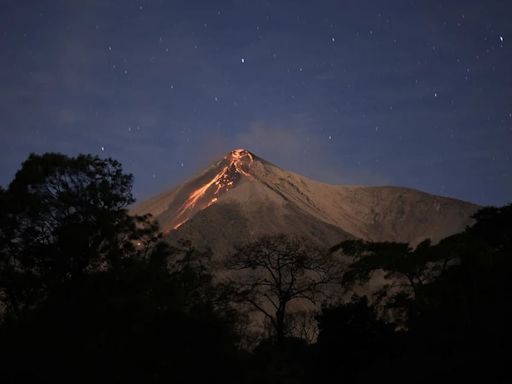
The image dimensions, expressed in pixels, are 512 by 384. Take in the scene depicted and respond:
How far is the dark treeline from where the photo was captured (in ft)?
51.5

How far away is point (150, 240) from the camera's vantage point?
2245 centimetres

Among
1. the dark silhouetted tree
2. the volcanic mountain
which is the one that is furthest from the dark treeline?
the volcanic mountain

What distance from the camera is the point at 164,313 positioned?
17.7 m

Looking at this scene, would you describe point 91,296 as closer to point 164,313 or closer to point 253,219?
point 164,313

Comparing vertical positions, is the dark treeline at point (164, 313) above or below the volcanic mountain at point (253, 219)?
below

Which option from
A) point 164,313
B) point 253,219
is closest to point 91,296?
point 164,313

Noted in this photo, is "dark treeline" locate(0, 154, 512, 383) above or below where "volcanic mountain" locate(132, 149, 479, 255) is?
below

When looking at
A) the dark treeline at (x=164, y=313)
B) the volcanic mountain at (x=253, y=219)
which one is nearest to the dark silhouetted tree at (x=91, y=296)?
the dark treeline at (x=164, y=313)

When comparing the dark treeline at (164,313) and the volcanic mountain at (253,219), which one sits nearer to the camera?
the dark treeline at (164,313)

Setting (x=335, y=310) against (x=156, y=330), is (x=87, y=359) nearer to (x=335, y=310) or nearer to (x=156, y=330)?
(x=156, y=330)

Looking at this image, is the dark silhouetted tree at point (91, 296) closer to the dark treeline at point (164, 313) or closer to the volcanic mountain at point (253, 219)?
the dark treeline at point (164, 313)

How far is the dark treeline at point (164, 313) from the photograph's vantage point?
1571 cm

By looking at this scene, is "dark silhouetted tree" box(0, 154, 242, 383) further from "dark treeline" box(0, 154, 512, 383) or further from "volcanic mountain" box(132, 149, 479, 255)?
"volcanic mountain" box(132, 149, 479, 255)

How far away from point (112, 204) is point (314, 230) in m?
142
